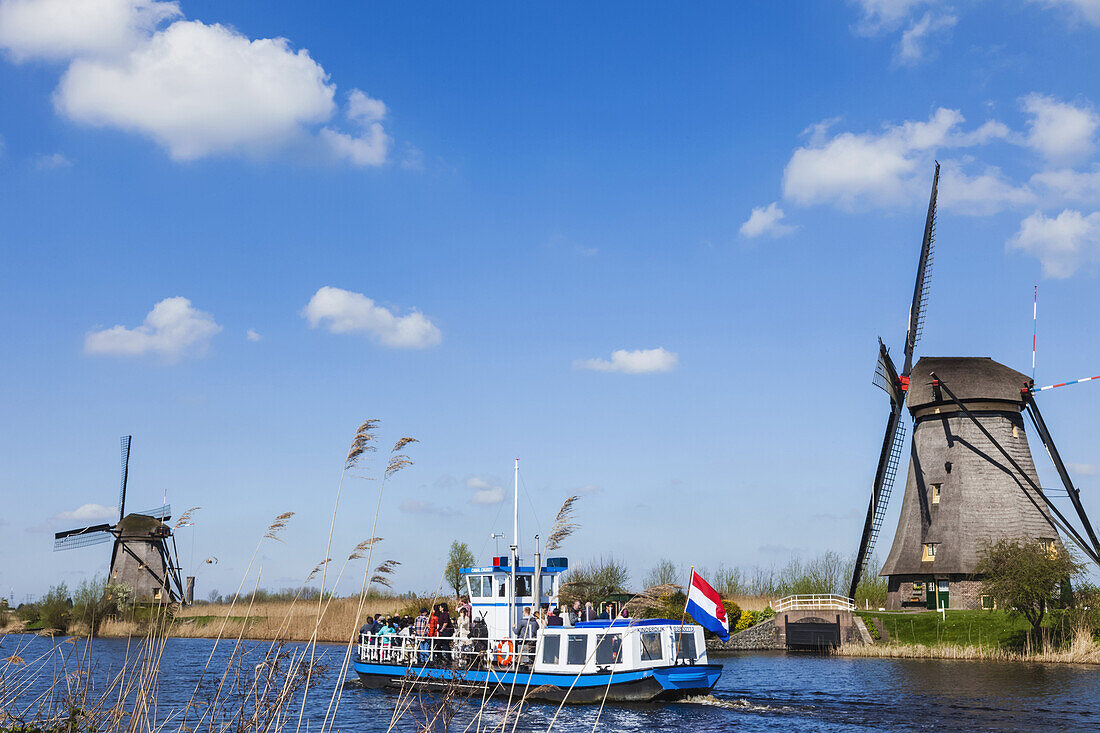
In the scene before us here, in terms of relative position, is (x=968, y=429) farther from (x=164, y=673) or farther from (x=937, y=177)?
(x=164, y=673)

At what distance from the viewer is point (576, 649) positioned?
26.2 m

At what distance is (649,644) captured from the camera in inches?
1043

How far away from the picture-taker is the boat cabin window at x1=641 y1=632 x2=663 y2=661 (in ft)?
86.4

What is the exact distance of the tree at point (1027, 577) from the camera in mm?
36844

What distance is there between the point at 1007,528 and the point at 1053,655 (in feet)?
35.0

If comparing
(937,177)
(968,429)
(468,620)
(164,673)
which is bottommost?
(164,673)

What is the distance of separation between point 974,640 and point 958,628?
1533 mm

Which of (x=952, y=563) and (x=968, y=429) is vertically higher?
(x=968, y=429)

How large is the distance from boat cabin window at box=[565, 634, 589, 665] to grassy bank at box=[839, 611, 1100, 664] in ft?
65.5

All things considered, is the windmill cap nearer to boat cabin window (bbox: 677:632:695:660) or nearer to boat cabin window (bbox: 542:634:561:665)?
boat cabin window (bbox: 677:632:695:660)

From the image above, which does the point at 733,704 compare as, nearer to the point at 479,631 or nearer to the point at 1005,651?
the point at 479,631

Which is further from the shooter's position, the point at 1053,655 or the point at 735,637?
the point at 735,637

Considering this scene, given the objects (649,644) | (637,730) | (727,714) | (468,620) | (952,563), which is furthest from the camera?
(952,563)

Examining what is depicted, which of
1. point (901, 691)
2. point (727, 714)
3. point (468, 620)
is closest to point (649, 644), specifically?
point (727, 714)
